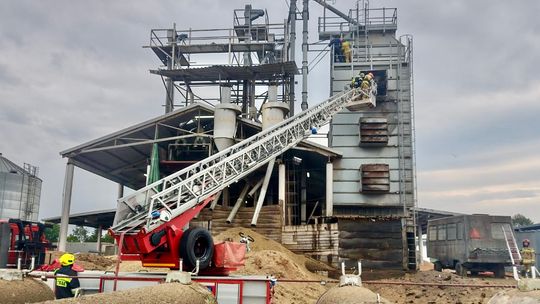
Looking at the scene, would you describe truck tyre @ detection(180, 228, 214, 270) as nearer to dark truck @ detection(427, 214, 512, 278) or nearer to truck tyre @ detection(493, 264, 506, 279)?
dark truck @ detection(427, 214, 512, 278)

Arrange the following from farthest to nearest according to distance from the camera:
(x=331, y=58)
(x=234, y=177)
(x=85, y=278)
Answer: (x=331, y=58) → (x=234, y=177) → (x=85, y=278)

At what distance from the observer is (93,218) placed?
37.2 meters

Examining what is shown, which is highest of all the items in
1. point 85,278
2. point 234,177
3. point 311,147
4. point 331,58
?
point 331,58

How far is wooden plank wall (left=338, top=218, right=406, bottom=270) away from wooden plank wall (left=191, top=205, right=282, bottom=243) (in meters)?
3.53

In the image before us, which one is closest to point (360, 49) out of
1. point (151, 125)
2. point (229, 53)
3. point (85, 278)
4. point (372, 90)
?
point (372, 90)

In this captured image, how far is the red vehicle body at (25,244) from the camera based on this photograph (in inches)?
699

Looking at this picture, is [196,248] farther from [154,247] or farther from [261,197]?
[261,197]

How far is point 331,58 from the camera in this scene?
3531 centimetres

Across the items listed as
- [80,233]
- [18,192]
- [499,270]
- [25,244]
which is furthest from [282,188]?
[80,233]

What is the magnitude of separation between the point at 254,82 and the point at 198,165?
18.4 metres

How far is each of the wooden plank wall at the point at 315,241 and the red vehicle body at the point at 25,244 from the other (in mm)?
11896

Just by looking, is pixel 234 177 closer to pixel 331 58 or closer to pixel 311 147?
pixel 311 147

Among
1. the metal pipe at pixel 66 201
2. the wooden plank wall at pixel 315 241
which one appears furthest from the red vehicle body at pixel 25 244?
the wooden plank wall at pixel 315 241

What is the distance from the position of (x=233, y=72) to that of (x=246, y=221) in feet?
43.6
